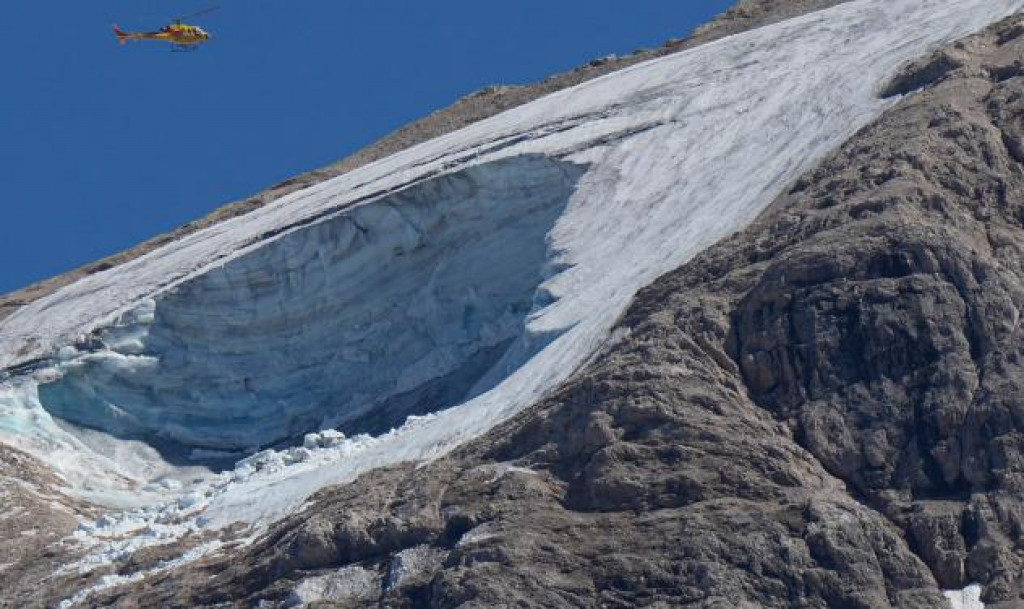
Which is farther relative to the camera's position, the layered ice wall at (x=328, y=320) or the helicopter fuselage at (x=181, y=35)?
the helicopter fuselage at (x=181, y=35)

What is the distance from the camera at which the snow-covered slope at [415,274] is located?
4459 cm

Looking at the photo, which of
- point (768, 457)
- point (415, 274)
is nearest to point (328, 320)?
point (415, 274)

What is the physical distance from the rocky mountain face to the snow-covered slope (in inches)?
234

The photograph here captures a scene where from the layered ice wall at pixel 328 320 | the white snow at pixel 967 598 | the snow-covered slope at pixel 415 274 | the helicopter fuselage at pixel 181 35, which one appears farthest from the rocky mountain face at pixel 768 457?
the helicopter fuselage at pixel 181 35

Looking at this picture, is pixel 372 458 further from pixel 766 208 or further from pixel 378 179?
pixel 378 179

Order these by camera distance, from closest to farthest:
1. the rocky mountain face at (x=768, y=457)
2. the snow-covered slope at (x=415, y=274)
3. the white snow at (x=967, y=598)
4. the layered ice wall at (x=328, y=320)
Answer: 1. the white snow at (x=967, y=598)
2. the rocky mountain face at (x=768, y=457)
3. the snow-covered slope at (x=415, y=274)
4. the layered ice wall at (x=328, y=320)

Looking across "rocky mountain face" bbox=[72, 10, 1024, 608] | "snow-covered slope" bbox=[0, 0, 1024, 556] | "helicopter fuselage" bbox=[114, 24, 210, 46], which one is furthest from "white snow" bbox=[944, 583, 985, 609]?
"helicopter fuselage" bbox=[114, 24, 210, 46]

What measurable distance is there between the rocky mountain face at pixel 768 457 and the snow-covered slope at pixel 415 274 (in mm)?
5950

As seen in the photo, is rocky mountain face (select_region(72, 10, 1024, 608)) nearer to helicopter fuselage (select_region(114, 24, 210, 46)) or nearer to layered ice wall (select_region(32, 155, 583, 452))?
layered ice wall (select_region(32, 155, 583, 452))

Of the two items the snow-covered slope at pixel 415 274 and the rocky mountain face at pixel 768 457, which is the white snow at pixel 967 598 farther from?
the snow-covered slope at pixel 415 274

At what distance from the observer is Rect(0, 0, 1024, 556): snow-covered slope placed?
44594 mm

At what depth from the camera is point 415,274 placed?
47.6 meters

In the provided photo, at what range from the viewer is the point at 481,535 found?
3331 centimetres

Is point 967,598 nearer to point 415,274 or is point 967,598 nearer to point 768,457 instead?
point 768,457
